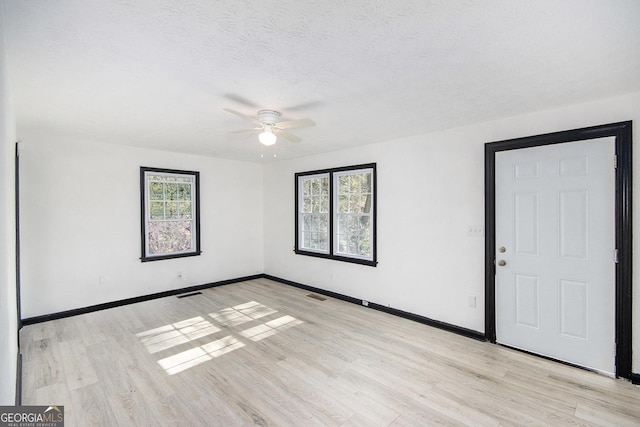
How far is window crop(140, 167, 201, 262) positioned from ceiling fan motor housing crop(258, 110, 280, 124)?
122 inches

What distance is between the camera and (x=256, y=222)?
21.7 ft

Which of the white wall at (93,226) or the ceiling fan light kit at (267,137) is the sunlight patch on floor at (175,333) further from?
the ceiling fan light kit at (267,137)

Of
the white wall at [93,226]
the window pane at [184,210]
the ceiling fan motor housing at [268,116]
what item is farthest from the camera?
the window pane at [184,210]

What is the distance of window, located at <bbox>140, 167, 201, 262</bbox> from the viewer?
5.05 meters

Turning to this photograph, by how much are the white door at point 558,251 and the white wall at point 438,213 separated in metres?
0.19

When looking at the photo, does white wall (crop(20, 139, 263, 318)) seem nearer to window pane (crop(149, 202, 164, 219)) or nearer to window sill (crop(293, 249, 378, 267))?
window pane (crop(149, 202, 164, 219))

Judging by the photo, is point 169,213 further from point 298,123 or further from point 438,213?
point 438,213

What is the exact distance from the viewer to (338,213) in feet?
17.1

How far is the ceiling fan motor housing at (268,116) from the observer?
290cm

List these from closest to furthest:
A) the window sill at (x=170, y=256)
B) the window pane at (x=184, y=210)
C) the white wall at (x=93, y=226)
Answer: the white wall at (x=93, y=226) < the window sill at (x=170, y=256) < the window pane at (x=184, y=210)

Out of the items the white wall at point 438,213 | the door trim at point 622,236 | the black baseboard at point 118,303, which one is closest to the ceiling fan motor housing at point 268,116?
the white wall at point 438,213

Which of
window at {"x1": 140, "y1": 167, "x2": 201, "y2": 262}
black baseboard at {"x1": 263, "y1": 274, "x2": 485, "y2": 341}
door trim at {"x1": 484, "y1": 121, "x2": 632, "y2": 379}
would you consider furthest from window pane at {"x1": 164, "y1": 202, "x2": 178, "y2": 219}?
door trim at {"x1": 484, "y1": 121, "x2": 632, "y2": 379}

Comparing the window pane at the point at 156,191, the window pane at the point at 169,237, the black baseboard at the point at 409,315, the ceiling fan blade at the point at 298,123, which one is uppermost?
the ceiling fan blade at the point at 298,123

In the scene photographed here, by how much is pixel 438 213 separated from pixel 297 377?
259 centimetres
